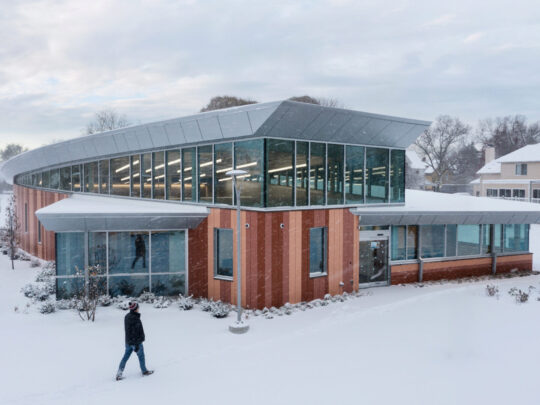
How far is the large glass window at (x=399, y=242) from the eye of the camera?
16734 millimetres

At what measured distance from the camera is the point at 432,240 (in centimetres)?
1756

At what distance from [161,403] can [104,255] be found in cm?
777

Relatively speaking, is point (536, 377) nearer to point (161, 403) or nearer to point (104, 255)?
point (161, 403)

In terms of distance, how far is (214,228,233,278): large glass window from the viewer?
13.9 m

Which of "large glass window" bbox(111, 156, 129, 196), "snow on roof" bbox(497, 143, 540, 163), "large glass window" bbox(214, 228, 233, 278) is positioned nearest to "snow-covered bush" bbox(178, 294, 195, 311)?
"large glass window" bbox(214, 228, 233, 278)

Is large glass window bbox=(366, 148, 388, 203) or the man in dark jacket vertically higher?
large glass window bbox=(366, 148, 388, 203)

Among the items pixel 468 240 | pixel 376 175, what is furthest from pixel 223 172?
pixel 468 240

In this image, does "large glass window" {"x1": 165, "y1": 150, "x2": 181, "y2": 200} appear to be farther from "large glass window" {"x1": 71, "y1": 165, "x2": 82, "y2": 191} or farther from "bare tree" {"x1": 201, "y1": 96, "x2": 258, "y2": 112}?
"bare tree" {"x1": 201, "y1": 96, "x2": 258, "y2": 112}

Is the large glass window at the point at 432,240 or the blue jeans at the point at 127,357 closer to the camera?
the blue jeans at the point at 127,357

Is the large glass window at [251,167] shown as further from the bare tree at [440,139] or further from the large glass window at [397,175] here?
the bare tree at [440,139]

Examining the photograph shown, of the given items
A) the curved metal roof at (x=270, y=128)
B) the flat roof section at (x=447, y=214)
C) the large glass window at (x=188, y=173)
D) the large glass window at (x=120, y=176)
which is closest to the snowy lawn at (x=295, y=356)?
the flat roof section at (x=447, y=214)

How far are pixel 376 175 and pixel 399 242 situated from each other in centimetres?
312

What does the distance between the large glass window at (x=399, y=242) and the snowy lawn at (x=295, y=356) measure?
3.50 m

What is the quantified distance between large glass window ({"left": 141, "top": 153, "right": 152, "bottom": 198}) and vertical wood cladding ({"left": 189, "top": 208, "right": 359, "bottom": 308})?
3.39 metres
